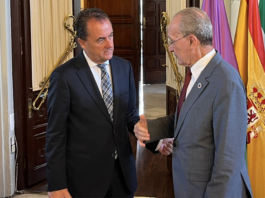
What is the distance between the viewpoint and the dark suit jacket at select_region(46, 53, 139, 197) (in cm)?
190

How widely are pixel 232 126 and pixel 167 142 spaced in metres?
0.68

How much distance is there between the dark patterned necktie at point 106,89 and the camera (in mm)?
1998

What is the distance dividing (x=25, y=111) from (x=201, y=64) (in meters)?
2.25

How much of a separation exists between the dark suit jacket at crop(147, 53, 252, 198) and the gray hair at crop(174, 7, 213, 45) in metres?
0.11

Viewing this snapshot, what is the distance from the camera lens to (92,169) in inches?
79.1

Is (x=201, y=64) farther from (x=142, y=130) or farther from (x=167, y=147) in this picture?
(x=167, y=147)

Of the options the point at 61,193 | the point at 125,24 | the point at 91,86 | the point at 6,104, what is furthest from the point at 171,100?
the point at 125,24

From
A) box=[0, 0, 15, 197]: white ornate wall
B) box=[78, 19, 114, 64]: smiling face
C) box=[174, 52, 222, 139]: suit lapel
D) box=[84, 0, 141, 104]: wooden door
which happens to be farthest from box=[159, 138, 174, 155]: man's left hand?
box=[84, 0, 141, 104]: wooden door

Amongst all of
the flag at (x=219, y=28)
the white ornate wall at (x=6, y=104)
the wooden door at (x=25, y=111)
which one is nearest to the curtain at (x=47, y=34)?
the wooden door at (x=25, y=111)

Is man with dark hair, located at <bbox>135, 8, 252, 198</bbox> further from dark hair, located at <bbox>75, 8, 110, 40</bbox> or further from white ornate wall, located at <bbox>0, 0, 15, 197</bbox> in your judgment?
white ornate wall, located at <bbox>0, 0, 15, 197</bbox>

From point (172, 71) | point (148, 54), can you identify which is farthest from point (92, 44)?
point (148, 54)

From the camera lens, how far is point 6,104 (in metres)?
3.29

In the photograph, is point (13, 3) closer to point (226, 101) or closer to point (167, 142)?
point (167, 142)

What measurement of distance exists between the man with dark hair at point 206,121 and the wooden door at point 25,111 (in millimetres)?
2035
